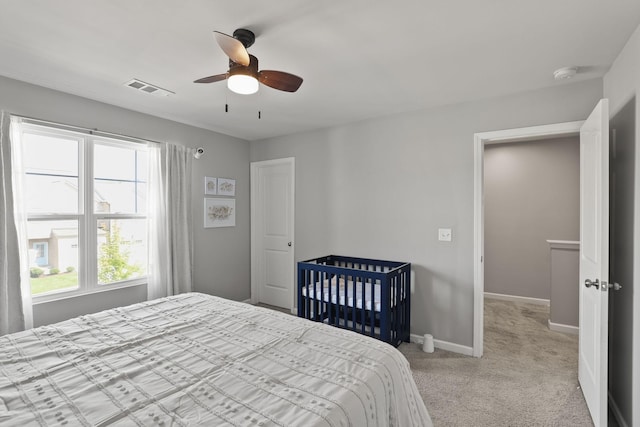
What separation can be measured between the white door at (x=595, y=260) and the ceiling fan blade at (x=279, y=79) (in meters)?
1.87

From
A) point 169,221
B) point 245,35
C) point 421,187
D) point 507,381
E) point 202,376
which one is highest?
point 245,35

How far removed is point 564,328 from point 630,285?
2062 millimetres

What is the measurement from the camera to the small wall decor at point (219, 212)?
4.09m

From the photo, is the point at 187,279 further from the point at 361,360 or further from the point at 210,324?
the point at 361,360

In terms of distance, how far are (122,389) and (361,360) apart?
1013 millimetres

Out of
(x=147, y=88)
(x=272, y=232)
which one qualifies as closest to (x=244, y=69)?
(x=147, y=88)

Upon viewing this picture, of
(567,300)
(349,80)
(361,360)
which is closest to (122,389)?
(361,360)

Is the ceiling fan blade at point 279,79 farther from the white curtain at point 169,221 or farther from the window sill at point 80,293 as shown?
the window sill at point 80,293

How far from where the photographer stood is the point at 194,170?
3932 millimetres

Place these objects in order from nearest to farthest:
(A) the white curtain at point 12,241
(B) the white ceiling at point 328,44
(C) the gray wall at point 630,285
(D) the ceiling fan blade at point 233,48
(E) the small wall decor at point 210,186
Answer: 1. (D) the ceiling fan blade at point 233,48
2. (B) the white ceiling at point 328,44
3. (C) the gray wall at point 630,285
4. (A) the white curtain at point 12,241
5. (E) the small wall decor at point 210,186

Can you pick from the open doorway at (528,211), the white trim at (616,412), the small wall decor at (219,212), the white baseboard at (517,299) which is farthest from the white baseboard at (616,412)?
the small wall decor at (219,212)

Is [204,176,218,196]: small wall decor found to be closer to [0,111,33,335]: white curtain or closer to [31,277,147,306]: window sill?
[31,277,147,306]: window sill

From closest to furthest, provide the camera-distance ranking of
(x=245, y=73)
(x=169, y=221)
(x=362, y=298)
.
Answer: (x=245, y=73) → (x=362, y=298) → (x=169, y=221)

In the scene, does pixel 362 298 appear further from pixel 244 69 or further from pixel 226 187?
pixel 226 187
